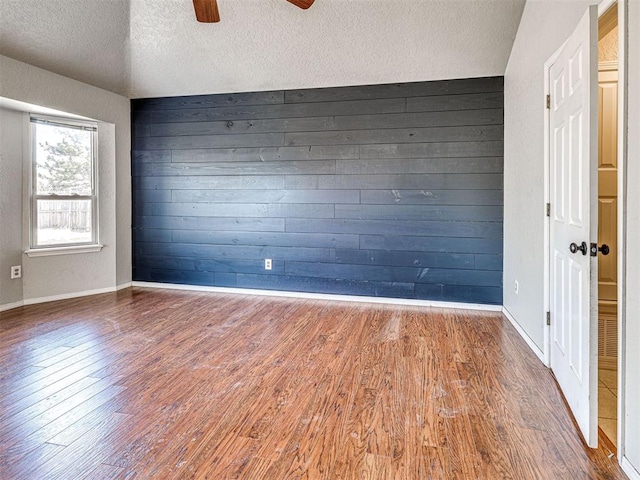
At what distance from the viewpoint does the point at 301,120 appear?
4.52m

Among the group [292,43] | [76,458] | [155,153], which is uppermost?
[292,43]

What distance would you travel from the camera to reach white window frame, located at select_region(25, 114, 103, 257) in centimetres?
425

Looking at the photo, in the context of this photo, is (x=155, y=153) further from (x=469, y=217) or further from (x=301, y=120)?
(x=469, y=217)

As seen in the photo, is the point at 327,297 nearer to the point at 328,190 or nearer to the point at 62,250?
the point at 328,190

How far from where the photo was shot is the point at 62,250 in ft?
14.8

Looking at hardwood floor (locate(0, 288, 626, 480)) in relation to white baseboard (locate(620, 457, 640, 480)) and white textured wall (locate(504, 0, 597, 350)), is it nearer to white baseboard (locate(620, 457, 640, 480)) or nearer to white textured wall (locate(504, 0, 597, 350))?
white baseboard (locate(620, 457, 640, 480))

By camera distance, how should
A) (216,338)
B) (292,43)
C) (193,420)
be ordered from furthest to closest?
(292,43)
(216,338)
(193,420)

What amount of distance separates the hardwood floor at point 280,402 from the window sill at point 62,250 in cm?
85

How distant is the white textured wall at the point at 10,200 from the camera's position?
396 cm

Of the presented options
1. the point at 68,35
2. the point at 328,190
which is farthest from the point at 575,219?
the point at 68,35

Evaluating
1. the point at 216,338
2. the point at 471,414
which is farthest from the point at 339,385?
the point at 216,338

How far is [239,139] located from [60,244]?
7.57 ft

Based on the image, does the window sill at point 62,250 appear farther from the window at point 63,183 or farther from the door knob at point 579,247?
the door knob at point 579,247

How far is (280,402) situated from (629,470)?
1.51 m
